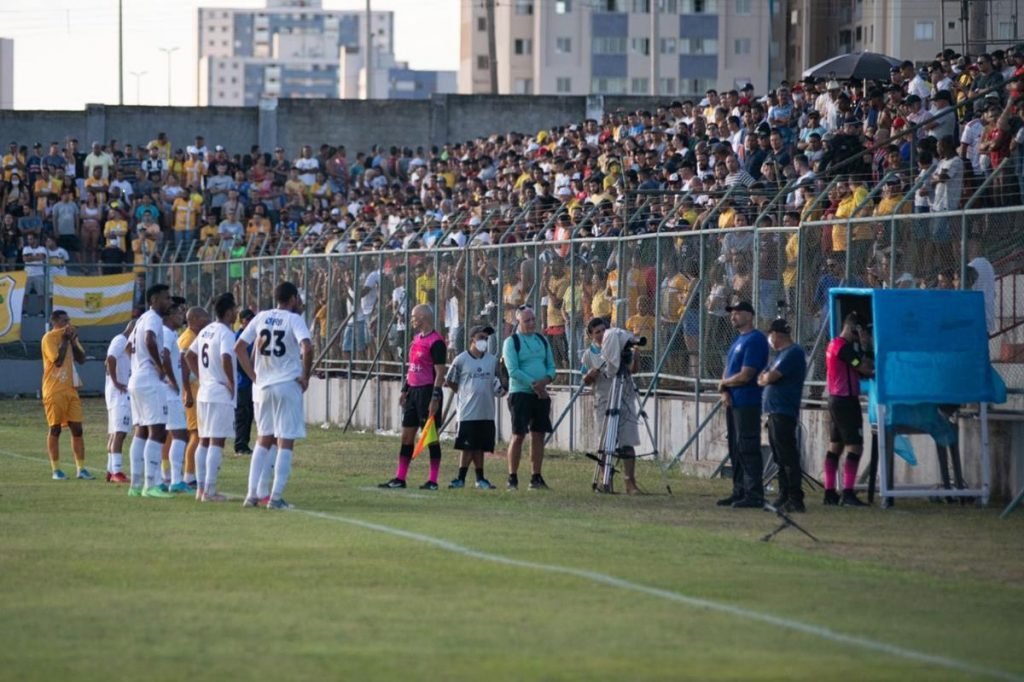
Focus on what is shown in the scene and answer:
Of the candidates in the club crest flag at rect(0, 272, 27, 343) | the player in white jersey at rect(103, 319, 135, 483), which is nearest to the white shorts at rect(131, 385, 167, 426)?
the player in white jersey at rect(103, 319, 135, 483)

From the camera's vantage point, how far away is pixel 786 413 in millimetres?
17859

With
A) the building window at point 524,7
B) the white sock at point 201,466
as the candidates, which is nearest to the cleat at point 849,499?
the white sock at point 201,466

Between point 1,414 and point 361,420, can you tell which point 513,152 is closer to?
point 361,420

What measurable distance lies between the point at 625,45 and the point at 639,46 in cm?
98

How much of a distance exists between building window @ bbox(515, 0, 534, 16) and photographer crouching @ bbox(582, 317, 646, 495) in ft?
352

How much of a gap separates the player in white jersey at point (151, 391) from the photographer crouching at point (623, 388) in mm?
4676

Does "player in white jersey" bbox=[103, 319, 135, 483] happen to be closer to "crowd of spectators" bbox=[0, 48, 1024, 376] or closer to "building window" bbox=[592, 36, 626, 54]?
"crowd of spectators" bbox=[0, 48, 1024, 376]

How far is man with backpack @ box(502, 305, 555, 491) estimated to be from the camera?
20672 millimetres

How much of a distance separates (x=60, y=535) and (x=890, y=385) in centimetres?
808

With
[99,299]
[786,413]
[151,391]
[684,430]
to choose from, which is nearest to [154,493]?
[151,391]

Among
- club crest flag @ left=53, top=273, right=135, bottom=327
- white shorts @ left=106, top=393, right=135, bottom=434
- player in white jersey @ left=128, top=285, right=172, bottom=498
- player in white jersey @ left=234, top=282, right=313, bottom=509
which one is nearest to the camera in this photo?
player in white jersey @ left=234, top=282, right=313, bottom=509

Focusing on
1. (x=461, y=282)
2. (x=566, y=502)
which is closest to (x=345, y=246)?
(x=461, y=282)

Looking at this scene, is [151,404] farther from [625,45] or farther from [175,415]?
[625,45]

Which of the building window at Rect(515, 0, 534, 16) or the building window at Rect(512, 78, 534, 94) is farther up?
the building window at Rect(515, 0, 534, 16)
